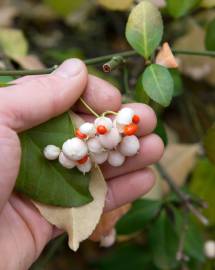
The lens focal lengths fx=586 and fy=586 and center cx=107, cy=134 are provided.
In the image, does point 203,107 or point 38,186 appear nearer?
point 38,186

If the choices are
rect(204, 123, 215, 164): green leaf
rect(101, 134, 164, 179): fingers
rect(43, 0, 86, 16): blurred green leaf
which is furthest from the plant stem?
rect(43, 0, 86, 16): blurred green leaf

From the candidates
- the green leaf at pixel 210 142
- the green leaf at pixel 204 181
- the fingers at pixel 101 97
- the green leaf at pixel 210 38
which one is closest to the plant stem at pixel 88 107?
the fingers at pixel 101 97

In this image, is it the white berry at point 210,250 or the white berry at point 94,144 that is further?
the white berry at point 210,250

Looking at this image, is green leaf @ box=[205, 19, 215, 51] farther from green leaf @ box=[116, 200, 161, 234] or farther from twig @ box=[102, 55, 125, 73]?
green leaf @ box=[116, 200, 161, 234]

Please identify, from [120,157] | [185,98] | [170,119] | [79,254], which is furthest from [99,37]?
[120,157]

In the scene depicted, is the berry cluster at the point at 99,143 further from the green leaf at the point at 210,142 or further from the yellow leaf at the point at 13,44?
the yellow leaf at the point at 13,44

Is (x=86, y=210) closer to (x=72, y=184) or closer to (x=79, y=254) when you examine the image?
(x=72, y=184)
